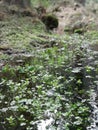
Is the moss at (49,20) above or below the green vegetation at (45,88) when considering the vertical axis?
below

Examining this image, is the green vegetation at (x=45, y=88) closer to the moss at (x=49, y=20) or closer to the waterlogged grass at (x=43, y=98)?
the waterlogged grass at (x=43, y=98)

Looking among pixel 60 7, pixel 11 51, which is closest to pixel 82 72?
pixel 11 51

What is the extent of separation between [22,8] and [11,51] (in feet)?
21.2

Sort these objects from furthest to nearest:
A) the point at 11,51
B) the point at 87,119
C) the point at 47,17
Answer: the point at 47,17 → the point at 11,51 → the point at 87,119

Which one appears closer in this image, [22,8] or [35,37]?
[35,37]

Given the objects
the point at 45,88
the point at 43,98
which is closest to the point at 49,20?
the point at 45,88

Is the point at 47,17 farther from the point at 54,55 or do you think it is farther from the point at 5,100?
the point at 5,100

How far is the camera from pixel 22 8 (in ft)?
56.8

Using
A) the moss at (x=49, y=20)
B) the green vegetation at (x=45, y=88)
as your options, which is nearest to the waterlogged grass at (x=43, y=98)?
the green vegetation at (x=45, y=88)

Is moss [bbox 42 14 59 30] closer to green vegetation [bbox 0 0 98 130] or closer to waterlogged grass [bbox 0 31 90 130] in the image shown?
green vegetation [bbox 0 0 98 130]

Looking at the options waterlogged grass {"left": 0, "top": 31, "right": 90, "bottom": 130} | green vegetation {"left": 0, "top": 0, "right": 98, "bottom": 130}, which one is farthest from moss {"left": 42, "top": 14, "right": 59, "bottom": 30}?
waterlogged grass {"left": 0, "top": 31, "right": 90, "bottom": 130}

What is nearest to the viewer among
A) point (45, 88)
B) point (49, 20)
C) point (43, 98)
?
point (43, 98)

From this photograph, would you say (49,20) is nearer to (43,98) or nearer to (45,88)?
(45,88)

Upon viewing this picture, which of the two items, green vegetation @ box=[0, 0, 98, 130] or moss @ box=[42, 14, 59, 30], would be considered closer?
green vegetation @ box=[0, 0, 98, 130]
